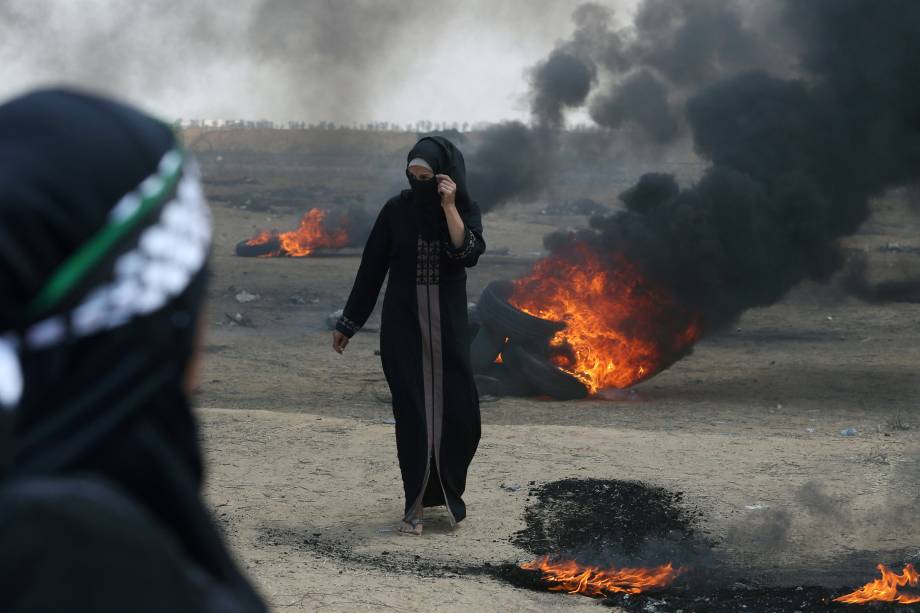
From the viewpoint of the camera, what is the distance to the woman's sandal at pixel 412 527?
6.17 m

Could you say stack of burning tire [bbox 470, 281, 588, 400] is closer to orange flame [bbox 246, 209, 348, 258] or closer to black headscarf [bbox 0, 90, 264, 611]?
black headscarf [bbox 0, 90, 264, 611]

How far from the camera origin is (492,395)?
11.5 meters

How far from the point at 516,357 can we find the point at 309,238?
1275cm

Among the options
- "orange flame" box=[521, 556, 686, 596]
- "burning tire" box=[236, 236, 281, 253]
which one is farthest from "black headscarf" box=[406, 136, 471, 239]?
"burning tire" box=[236, 236, 281, 253]

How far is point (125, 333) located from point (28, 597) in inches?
11.1

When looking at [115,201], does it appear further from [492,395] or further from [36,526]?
[492,395]

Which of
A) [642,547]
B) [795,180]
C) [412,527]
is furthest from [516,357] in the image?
[642,547]

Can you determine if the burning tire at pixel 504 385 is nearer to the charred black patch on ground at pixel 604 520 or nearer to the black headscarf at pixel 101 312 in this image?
the charred black patch on ground at pixel 604 520

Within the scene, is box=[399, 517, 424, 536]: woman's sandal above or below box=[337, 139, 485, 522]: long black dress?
below

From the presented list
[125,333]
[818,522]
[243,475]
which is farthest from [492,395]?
[125,333]

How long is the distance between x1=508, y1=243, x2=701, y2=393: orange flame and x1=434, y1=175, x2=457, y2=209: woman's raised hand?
19.2ft

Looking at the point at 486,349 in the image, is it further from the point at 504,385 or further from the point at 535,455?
the point at 535,455

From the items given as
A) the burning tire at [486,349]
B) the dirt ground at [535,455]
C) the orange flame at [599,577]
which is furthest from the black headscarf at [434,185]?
the burning tire at [486,349]

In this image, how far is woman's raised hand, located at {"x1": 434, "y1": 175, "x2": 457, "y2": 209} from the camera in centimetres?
587
